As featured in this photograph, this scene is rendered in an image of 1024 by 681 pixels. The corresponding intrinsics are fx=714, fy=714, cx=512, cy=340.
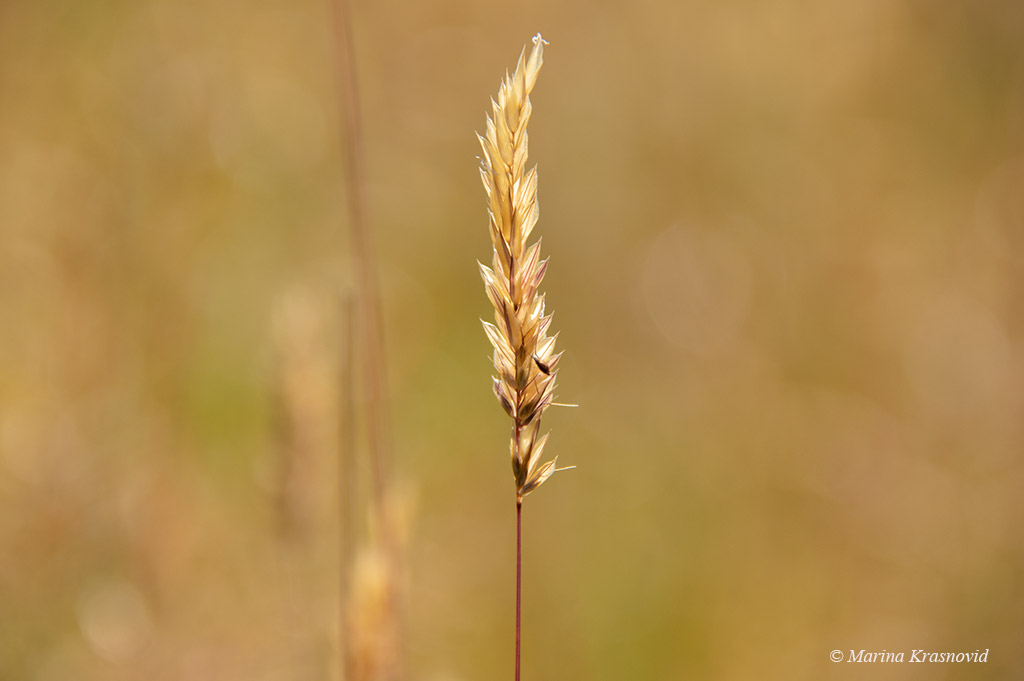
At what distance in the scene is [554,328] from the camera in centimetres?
258

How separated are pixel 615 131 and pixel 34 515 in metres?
2.45

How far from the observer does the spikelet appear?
60 cm

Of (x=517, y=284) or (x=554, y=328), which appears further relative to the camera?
(x=554, y=328)

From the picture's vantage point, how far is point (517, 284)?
621 millimetres

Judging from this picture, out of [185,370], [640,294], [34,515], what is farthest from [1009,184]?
[34,515]

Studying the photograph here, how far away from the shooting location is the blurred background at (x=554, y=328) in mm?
1408

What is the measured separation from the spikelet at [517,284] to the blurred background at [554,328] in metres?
0.22

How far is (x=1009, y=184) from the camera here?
2.40 m

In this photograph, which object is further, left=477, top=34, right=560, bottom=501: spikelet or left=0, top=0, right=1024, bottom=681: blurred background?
left=0, top=0, right=1024, bottom=681: blurred background

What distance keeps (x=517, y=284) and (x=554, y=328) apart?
197 centimetres

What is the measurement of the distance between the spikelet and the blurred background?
0.74 ft

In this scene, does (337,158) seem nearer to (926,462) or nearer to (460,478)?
(460,478)

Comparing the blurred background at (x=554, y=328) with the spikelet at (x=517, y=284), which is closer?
the spikelet at (x=517, y=284)

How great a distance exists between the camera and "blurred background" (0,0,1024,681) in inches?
55.4
